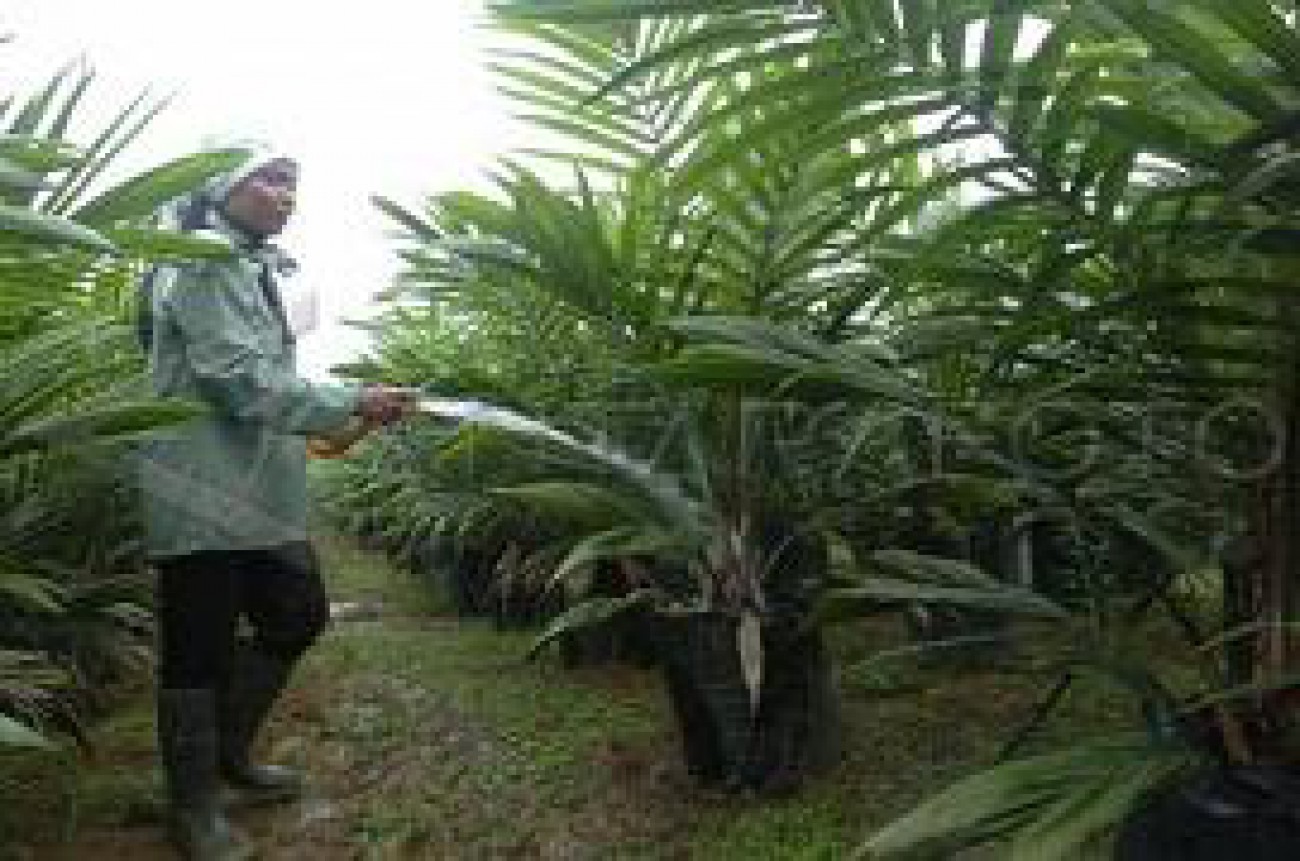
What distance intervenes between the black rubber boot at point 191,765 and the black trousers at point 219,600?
1.2 inches

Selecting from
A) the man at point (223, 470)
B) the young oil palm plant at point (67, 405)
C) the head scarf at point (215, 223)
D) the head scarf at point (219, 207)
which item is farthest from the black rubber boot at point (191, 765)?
the head scarf at point (219, 207)

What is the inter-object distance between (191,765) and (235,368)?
1.96 feet

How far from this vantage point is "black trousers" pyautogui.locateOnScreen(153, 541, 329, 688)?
2.21m

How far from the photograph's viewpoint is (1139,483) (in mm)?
1450

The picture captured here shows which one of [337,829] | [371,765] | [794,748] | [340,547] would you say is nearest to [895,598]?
[794,748]

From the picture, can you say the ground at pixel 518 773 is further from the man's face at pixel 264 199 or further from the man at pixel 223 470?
the man's face at pixel 264 199

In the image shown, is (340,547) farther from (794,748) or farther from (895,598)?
(895,598)

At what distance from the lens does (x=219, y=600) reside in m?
2.22

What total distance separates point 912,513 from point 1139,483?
63 centimetres

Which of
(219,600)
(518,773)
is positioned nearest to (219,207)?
(219,600)

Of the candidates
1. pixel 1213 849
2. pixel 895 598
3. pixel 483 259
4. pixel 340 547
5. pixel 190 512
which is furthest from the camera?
pixel 340 547

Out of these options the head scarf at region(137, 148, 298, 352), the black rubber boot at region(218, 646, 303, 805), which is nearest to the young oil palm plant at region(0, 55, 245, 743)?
the head scarf at region(137, 148, 298, 352)

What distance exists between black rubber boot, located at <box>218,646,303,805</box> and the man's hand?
53 cm

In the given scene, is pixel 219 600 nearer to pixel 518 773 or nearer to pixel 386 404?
pixel 386 404
